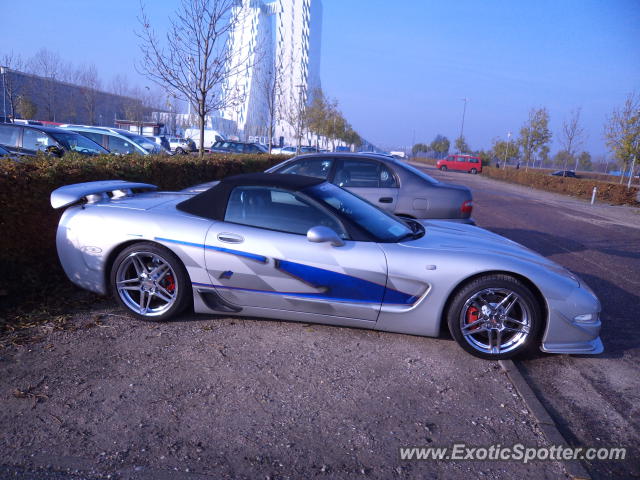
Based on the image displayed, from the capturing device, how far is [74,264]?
4.00m

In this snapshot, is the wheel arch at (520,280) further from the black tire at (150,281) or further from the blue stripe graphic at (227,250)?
the black tire at (150,281)

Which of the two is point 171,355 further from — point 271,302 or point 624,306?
point 624,306

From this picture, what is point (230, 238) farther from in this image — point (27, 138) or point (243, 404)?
point (27, 138)

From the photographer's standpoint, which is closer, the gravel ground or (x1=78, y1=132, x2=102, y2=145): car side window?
the gravel ground

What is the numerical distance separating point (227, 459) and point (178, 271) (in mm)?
1849

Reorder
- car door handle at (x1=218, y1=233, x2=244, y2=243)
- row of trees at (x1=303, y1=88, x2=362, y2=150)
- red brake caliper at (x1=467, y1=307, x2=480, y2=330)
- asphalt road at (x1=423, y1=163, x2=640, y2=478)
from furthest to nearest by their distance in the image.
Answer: row of trees at (x1=303, y1=88, x2=362, y2=150)
car door handle at (x1=218, y1=233, x2=244, y2=243)
red brake caliper at (x1=467, y1=307, x2=480, y2=330)
asphalt road at (x1=423, y1=163, x2=640, y2=478)

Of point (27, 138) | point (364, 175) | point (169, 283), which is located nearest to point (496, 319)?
point (169, 283)

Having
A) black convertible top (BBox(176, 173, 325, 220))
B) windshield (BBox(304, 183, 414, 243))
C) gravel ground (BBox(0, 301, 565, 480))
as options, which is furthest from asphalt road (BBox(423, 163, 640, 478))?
black convertible top (BBox(176, 173, 325, 220))

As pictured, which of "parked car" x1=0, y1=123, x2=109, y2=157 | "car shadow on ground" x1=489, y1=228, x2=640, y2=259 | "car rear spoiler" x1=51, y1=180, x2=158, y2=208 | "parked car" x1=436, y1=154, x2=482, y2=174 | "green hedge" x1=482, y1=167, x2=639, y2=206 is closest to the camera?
"car rear spoiler" x1=51, y1=180, x2=158, y2=208

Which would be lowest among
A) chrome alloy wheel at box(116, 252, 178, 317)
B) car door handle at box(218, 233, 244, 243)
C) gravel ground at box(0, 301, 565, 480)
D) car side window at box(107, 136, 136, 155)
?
gravel ground at box(0, 301, 565, 480)

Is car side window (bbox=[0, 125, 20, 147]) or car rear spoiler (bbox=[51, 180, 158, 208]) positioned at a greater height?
car side window (bbox=[0, 125, 20, 147])

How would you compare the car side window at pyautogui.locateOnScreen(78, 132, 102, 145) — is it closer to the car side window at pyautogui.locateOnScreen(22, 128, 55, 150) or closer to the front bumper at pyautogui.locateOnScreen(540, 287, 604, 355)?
the car side window at pyautogui.locateOnScreen(22, 128, 55, 150)

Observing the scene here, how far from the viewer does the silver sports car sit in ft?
11.3

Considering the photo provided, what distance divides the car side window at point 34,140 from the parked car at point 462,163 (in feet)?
154
